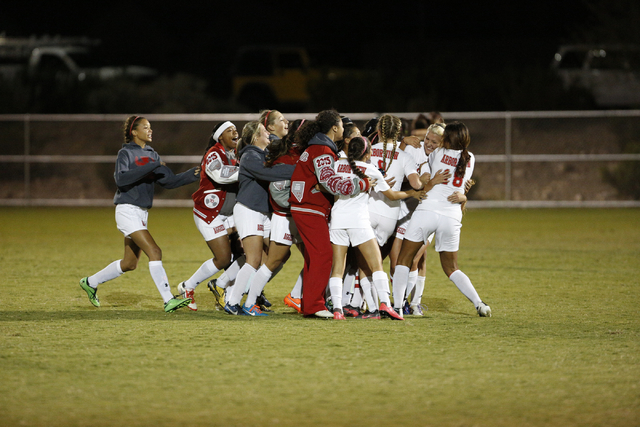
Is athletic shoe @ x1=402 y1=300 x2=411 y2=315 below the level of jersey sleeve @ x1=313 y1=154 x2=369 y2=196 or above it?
below

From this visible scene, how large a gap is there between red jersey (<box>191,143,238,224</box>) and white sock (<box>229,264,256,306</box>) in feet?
2.04

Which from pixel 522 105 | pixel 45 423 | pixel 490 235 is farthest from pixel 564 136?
pixel 45 423

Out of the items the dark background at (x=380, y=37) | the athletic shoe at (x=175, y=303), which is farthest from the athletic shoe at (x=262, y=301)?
the dark background at (x=380, y=37)

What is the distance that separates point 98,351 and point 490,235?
32.5ft

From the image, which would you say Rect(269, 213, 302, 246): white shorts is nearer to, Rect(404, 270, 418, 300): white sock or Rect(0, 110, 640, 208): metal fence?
Rect(404, 270, 418, 300): white sock

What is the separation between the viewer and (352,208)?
675cm

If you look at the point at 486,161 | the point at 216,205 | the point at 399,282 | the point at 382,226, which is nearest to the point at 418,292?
the point at 399,282

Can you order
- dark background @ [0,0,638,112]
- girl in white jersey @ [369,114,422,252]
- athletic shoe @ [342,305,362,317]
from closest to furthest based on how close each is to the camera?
1. girl in white jersey @ [369,114,422,252]
2. athletic shoe @ [342,305,362,317]
3. dark background @ [0,0,638,112]

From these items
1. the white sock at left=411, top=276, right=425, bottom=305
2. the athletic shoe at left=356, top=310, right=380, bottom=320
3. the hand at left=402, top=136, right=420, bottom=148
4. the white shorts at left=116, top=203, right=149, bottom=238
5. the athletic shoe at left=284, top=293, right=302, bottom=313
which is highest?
the hand at left=402, top=136, right=420, bottom=148

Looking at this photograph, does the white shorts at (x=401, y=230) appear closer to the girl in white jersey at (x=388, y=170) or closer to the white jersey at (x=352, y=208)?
the girl in white jersey at (x=388, y=170)

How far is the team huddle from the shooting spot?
22.2 feet

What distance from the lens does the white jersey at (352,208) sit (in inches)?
261

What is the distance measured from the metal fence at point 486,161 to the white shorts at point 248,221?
13482 mm

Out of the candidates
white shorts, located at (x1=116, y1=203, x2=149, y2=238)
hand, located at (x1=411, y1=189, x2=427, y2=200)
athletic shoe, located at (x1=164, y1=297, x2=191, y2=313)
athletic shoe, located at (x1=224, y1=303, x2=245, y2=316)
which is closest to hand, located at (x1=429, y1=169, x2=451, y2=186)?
hand, located at (x1=411, y1=189, x2=427, y2=200)
